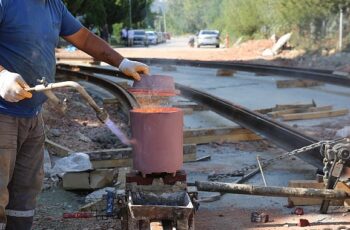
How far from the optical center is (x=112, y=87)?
43.4ft

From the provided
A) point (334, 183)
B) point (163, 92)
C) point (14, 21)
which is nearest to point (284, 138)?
point (334, 183)

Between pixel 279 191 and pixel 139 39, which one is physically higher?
pixel 139 39

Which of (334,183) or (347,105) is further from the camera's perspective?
(347,105)

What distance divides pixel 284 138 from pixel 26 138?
12.5ft

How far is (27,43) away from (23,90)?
462mm

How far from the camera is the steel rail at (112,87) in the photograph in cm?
973

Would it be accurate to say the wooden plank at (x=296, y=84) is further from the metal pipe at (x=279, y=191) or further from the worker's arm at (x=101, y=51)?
the worker's arm at (x=101, y=51)

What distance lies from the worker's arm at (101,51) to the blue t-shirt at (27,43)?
1.24 feet

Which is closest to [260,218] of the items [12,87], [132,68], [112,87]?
[132,68]

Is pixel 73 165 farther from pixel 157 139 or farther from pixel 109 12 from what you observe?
pixel 109 12

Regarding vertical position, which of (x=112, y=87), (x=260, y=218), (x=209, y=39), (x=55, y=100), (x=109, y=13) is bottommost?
(x=260, y=218)

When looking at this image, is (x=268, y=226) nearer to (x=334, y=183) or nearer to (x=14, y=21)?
(x=334, y=183)

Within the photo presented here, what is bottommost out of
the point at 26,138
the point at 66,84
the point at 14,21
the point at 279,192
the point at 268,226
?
the point at 268,226

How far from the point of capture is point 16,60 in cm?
339
